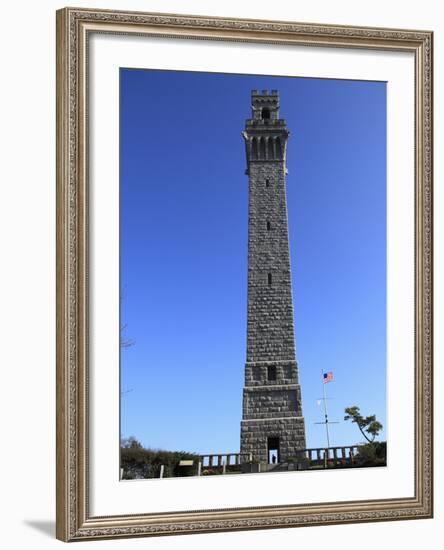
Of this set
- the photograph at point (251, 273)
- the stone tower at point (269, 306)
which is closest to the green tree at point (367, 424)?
the photograph at point (251, 273)

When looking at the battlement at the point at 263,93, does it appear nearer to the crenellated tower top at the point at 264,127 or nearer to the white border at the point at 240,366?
the crenellated tower top at the point at 264,127

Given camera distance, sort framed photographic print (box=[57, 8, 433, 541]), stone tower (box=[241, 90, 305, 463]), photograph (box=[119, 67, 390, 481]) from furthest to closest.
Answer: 1. stone tower (box=[241, 90, 305, 463])
2. photograph (box=[119, 67, 390, 481])
3. framed photographic print (box=[57, 8, 433, 541])

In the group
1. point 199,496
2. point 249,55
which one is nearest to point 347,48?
point 249,55

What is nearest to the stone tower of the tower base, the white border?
the tower base

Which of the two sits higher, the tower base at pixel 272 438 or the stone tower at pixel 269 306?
the stone tower at pixel 269 306

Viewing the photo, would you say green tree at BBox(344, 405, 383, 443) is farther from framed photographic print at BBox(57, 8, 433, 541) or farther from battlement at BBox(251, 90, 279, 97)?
battlement at BBox(251, 90, 279, 97)

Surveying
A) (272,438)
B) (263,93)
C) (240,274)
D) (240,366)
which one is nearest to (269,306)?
(240,274)
